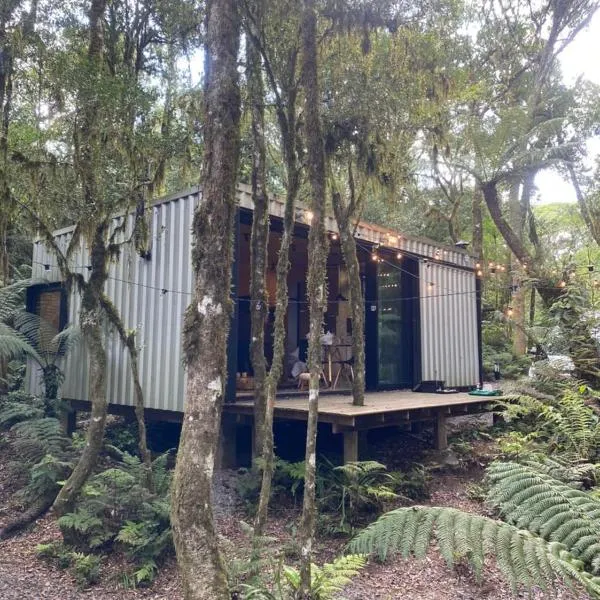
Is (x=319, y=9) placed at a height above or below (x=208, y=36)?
above

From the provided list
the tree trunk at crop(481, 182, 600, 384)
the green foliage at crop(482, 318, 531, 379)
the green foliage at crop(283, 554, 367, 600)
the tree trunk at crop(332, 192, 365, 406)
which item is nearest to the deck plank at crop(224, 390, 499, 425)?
the tree trunk at crop(332, 192, 365, 406)

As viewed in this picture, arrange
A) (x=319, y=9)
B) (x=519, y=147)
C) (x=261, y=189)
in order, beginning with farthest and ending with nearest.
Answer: (x=519, y=147) → (x=261, y=189) → (x=319, y=9)

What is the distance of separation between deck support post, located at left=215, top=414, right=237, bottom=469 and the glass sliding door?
3.30 meters

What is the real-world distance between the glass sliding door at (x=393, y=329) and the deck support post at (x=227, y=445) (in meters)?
3.30

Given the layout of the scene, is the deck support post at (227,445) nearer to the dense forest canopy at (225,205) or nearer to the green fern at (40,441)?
the dense forest canopy at (225,205)

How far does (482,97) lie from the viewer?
46.9 feet

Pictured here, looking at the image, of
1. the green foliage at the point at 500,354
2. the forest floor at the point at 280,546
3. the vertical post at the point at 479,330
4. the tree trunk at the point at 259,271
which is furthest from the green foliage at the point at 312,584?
the green foliage at the point at 500,354

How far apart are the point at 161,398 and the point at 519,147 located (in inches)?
368

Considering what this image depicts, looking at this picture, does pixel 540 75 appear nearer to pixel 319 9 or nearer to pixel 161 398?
pixel 319 9

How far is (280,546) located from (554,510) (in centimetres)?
238

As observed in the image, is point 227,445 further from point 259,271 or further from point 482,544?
point 482,544

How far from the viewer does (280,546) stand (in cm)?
464

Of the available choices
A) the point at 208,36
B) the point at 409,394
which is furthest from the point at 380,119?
the point at 409,394

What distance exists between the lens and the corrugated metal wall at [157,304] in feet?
22.1
